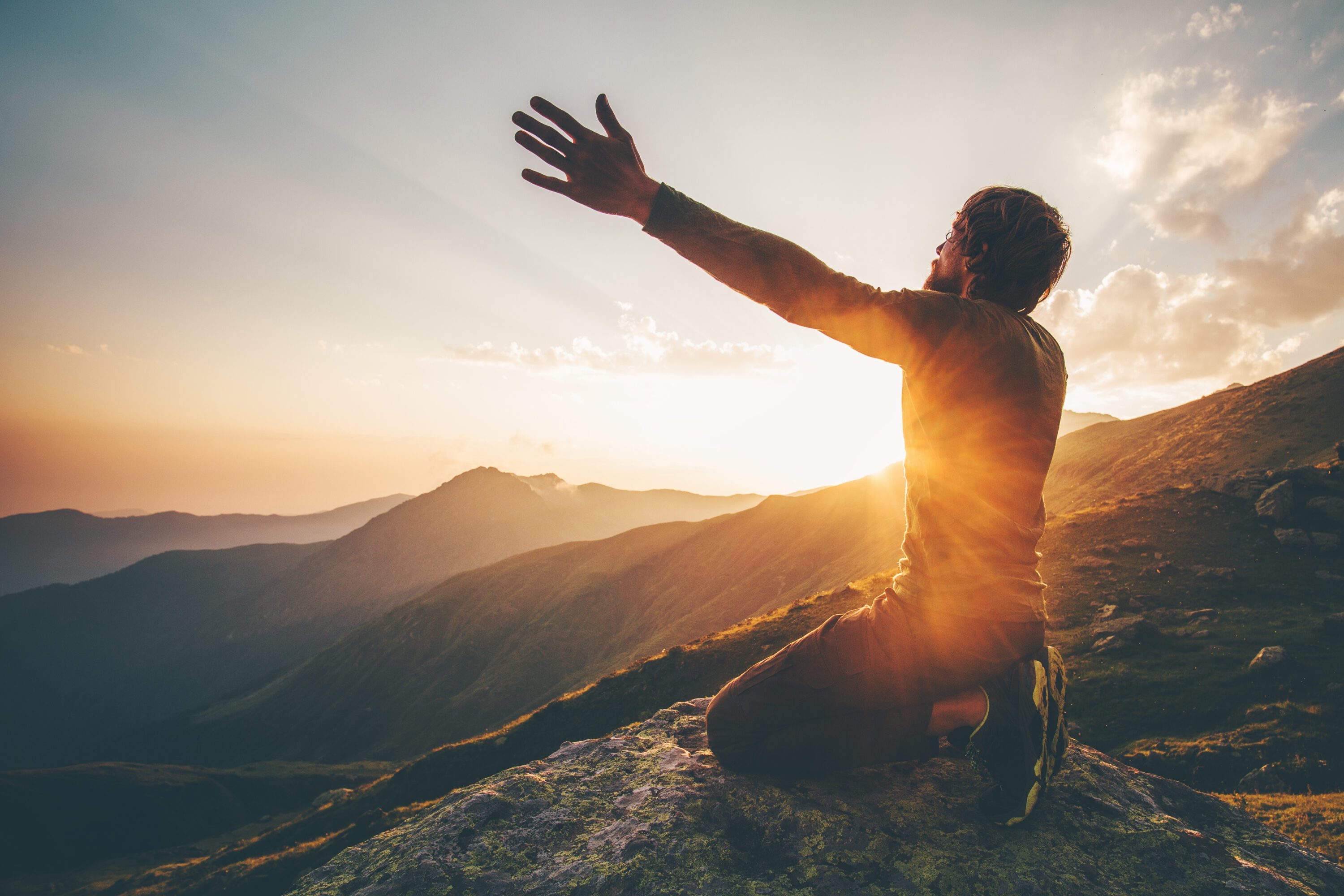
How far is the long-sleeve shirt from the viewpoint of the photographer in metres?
2.53

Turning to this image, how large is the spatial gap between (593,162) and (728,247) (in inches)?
31.2

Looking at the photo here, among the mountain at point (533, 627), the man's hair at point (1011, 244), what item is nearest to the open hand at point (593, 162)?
the man's hair at point (1011, 244)

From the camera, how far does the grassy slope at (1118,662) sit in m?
13.7

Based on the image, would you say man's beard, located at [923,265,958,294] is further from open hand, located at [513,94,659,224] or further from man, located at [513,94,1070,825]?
open hand, located at [513,94,659,224]

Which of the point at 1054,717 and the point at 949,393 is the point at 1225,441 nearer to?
the point at 1054,717

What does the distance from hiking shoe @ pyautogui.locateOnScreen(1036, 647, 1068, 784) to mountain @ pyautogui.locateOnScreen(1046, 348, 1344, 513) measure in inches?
1804

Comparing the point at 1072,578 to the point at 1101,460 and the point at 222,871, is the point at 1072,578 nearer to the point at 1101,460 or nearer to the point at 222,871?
the point at 222,871

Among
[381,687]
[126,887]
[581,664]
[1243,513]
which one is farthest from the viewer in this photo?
[381,687]

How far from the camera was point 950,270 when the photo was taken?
322 centimetres

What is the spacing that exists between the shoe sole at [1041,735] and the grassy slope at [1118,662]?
13133 mm

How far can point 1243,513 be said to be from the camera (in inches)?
868

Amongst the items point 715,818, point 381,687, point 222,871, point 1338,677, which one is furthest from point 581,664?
point 715,818

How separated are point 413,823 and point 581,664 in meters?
88.0

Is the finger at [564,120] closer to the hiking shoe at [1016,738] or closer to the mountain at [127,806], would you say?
the hiking shoe at [1016,738]
